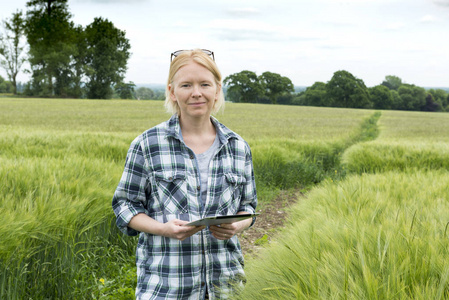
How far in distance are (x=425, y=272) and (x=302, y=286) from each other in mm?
433

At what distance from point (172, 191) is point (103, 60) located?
190ft

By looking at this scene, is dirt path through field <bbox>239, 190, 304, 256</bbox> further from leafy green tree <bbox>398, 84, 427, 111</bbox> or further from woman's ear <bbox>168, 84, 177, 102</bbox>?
leafy green tree <bbox>398, 84, 427, 111</bbox>

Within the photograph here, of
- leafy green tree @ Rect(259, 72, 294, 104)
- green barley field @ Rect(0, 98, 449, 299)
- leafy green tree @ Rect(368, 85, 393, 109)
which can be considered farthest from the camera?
leafy green tree @ Rect(259, 72, 294, 104)

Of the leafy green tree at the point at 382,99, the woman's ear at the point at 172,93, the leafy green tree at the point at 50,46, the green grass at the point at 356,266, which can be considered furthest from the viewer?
the leafy green tree at the point at 382,99

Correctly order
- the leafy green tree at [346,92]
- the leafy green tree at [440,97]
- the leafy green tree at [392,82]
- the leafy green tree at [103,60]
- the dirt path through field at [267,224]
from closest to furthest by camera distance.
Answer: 1. the dirt path through field at [267,224]
2. the leafy green tree at [103,60]
3. the leafy green tree at [346,92]
4. the leafy green tree at [440,97]
5. the leafy green tree at [392,82]

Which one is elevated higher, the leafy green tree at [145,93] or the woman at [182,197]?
the leafy green tree at [145,93]

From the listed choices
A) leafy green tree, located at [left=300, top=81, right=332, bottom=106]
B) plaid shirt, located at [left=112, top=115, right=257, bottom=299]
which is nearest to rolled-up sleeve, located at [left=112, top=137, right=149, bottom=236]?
plaid shirt, located at [left=112, top=115, right=257, bottom=299]

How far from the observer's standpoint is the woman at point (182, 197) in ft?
5.84

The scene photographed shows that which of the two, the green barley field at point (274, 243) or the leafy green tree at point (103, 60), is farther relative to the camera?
the leafy green tree at point (103, 60)

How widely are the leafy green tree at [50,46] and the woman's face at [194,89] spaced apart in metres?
54.6

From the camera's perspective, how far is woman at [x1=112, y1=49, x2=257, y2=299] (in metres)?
1.78

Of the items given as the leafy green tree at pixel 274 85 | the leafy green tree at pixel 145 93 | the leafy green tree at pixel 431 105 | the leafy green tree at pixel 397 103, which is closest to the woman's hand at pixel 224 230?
the leafy green tree at pixel 274 85

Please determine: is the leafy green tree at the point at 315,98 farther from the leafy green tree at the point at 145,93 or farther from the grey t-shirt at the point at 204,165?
the grey t-shirt at the point at 204,165

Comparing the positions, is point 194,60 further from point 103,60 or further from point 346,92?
point 346,92
